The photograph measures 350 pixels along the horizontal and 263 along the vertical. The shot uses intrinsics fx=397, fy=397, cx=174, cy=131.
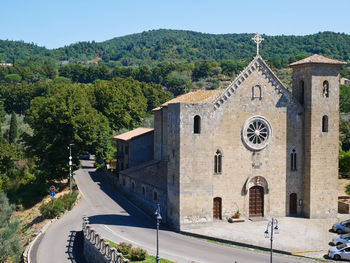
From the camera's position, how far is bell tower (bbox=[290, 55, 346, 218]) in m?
36.2

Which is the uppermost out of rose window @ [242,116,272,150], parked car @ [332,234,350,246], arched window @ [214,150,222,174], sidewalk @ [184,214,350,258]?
rose window @ [242,116,272,150]

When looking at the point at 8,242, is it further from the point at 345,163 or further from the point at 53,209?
the point at 345,163

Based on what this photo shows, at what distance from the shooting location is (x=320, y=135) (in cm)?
3638

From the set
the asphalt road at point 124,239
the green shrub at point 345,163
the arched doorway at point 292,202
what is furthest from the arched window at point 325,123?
the green shrub at point 345,163

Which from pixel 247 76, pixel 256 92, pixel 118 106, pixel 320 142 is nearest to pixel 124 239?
pixel 256 92

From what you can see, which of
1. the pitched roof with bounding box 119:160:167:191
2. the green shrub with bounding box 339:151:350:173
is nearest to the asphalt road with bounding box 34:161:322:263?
the pitched roof with bounding box 119:160:167:191

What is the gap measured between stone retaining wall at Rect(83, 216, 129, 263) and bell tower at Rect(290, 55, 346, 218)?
1942 centimetres

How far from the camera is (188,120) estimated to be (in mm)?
33062

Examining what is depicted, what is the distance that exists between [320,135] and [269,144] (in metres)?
4.79

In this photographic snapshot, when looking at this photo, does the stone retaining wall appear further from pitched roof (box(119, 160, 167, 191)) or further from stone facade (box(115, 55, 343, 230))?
pitched roof (box(119, 160, 167, 191))

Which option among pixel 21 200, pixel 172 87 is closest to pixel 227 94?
pixel 21 200

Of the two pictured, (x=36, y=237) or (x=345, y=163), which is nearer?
(x=36, y=237)

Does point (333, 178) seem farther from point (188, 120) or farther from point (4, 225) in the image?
point (4, 225)

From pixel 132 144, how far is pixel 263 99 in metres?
20.8
